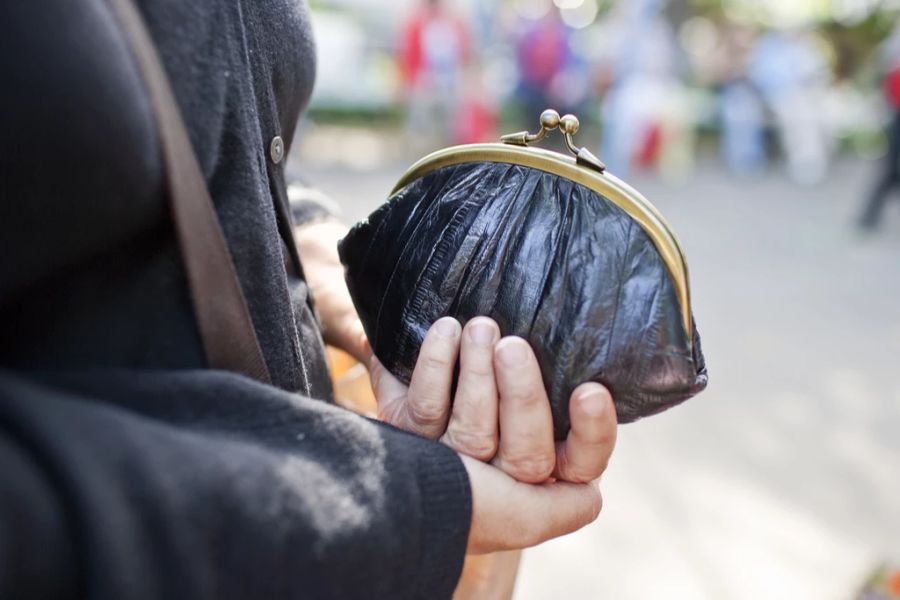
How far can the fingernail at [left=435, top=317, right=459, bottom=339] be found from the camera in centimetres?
90

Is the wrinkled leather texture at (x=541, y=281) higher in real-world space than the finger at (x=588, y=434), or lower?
higher

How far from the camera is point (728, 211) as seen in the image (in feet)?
24.5

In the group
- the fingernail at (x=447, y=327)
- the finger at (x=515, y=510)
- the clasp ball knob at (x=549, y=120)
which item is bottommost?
the finger at (x=515, y=510)

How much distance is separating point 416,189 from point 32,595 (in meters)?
0.63

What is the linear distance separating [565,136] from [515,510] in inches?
16.6

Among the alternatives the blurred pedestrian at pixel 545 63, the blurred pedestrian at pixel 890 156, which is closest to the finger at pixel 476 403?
the blurred pedestrian at pixel 890 156

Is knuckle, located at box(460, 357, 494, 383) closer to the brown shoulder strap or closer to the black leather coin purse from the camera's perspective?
the black leather coin purse

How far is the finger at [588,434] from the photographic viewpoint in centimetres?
86

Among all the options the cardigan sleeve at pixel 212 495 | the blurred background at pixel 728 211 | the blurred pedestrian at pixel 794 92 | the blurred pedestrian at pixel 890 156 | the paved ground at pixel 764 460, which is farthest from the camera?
the blurred pedestrian at pixel 794 92

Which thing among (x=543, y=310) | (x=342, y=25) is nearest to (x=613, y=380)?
(x=543, y=310)

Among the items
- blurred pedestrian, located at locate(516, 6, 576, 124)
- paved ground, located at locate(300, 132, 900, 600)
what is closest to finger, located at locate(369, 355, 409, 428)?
paved ground, located at locate(300, 132, 900, 600)

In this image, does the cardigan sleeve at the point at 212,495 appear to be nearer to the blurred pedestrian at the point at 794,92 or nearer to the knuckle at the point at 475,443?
the knuckle at the point at 475,443

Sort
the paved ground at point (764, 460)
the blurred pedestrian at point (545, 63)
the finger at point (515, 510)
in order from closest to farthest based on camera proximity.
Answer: the finger at point (515, 510)
the paved ground at point (764, 460)
the blurred pedestrian at point (545, 63)

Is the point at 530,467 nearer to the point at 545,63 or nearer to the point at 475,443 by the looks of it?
the point at 475,443
